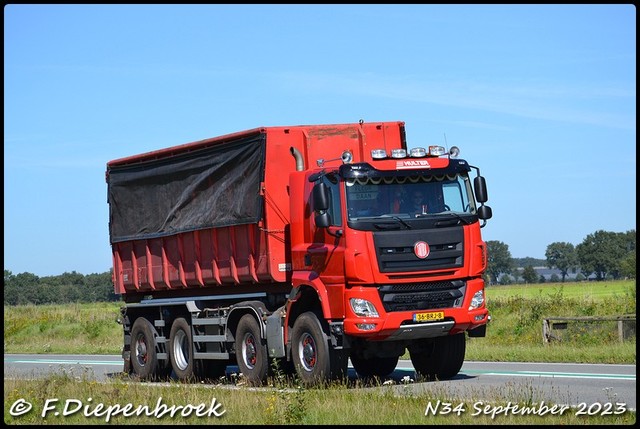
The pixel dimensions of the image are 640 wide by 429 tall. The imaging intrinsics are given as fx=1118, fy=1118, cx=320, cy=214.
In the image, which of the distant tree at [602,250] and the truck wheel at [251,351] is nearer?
the truck wheel at [251,351]

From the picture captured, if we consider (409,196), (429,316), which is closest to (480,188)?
(409,196)

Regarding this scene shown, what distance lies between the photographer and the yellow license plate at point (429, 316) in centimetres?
1670

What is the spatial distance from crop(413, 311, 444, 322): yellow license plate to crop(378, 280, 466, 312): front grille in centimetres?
10

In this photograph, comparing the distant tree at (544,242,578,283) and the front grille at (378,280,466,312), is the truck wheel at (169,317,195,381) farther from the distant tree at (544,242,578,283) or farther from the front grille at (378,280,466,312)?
the distant tree at (544,242,578,283)

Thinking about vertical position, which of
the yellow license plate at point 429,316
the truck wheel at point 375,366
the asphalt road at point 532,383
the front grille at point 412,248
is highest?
the front grille at point 412,248

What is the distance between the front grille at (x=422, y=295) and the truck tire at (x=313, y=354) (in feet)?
3.67

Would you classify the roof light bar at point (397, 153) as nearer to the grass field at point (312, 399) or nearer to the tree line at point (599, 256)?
the grass field at point (312, 399)

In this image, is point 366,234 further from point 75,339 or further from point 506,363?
point 75,339

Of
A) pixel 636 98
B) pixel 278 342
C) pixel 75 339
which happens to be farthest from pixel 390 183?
pixel 75 339

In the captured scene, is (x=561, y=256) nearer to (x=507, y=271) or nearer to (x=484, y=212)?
(x=507, y=271)

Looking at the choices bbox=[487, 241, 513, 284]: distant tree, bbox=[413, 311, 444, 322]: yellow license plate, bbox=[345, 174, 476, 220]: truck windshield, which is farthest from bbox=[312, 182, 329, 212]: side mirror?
bbox=[487, 241, 513, 284]: distant tree

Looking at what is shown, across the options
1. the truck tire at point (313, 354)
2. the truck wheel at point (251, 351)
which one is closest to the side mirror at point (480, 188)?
the truck tire at point (313, 354)

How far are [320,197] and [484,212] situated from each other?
2.65 meters

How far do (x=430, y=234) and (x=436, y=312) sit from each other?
119 cm
